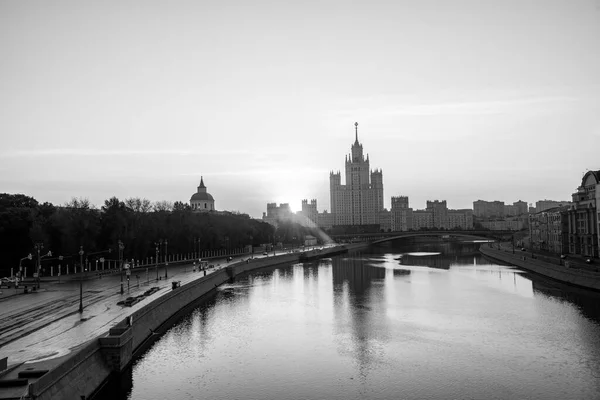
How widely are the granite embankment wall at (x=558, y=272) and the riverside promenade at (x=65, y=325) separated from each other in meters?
44.3

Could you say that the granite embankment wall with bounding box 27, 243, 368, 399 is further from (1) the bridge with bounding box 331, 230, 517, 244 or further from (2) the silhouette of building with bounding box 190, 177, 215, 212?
(2) the silhouette of building with bounding box 190, 177, 215, 212

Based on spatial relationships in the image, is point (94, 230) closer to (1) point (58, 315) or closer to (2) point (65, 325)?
(1) point (58, 315)

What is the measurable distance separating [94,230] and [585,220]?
7399cm

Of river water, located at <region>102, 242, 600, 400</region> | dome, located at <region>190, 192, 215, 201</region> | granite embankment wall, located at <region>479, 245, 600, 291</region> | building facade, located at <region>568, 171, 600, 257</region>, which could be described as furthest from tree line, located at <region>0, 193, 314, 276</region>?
dome, located at <region>190, 192, 215, 201</region>

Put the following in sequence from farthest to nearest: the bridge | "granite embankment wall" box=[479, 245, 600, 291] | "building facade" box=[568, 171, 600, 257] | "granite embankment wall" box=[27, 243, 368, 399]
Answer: the bridge < "building facade" box=[568, 171, 600, 257] < "granite embankment wall" box=[479, 245, 600, 291] < "granite embankment wall" box=[27, 243, 368, 399]

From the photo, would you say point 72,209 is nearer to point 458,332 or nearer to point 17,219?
point 17,219

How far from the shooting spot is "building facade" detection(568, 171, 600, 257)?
69375 millimetres

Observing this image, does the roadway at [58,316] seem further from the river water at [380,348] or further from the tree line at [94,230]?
the tree line at [94,230]

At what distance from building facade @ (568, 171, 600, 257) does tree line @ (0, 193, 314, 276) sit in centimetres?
6487

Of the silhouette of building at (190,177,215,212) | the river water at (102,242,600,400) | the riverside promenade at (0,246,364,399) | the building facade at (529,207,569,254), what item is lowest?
the river water at (102,242,600,400)

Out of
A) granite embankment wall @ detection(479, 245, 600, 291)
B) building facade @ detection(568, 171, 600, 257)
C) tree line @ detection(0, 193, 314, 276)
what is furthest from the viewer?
building facade @ detection(568, 171, 600, 257)

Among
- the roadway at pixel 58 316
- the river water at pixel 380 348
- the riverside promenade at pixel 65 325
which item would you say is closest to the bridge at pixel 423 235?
the river water at pixel 380 348

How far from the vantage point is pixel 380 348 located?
32.6 m

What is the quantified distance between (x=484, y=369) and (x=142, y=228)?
65165 millimetres
